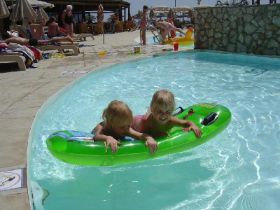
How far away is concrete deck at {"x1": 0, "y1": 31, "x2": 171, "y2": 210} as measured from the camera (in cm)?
321

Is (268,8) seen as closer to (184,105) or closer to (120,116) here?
(184,105)

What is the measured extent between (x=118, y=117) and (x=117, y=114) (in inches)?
1.2

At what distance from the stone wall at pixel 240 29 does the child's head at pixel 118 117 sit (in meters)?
7.89

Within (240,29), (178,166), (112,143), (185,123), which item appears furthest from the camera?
(240,29)

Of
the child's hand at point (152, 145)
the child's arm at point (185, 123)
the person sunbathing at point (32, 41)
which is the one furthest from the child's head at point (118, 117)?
the person sunbathing at point (32, 41)

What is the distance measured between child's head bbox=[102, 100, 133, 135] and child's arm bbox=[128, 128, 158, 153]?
0.20ft

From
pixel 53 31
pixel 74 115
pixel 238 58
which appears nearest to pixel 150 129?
pixel 74 115

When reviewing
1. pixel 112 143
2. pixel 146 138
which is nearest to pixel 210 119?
pixel 146 138

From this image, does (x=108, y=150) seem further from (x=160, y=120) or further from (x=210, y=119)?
(x=210, y=119)

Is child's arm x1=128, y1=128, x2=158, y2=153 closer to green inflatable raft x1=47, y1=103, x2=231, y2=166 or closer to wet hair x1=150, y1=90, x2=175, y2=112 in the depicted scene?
green inflatable raft x1=47, y1=103, x2=231, y2=166

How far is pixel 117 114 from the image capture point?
3.27 meters

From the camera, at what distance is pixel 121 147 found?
10.6 feet

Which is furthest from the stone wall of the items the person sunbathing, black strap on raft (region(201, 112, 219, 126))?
black strap on raft (region(201, 112, 219, 126))

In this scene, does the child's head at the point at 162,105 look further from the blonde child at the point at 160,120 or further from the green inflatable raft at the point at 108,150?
the green inflatable raft at the point at 108,150
